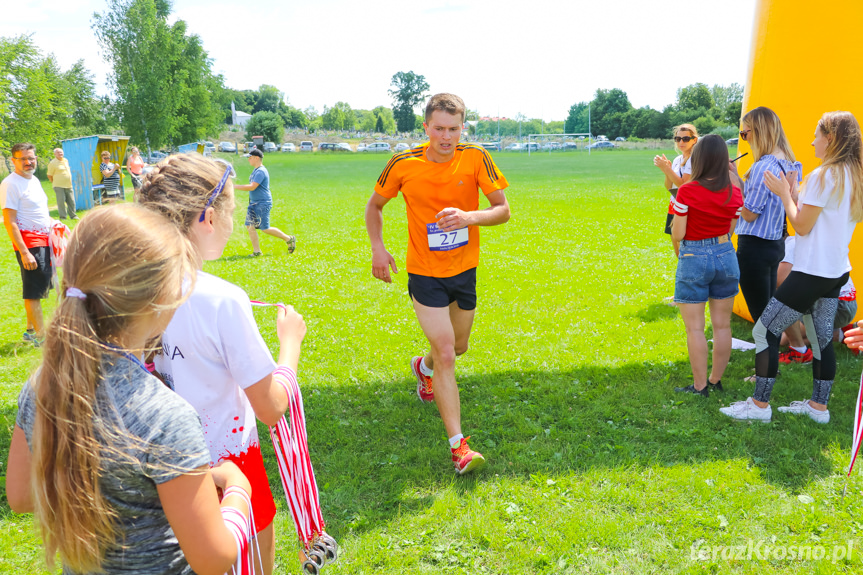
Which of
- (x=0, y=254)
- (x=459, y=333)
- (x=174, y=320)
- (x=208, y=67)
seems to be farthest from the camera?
(x=208, y=67)

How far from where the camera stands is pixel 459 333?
4.51m

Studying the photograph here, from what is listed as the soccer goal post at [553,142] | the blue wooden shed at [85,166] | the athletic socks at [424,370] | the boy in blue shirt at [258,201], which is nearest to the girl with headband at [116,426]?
the athletic socks at [424,370]

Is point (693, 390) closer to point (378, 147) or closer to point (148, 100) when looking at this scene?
point (148, 100)

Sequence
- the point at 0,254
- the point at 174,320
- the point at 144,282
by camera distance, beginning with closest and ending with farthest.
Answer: the point at 144,282, the point at 174,320, the point at 0,254

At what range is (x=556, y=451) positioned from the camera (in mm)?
4238

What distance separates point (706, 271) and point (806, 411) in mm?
1315

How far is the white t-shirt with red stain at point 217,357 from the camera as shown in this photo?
185 cm

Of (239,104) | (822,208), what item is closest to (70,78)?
(822,208)

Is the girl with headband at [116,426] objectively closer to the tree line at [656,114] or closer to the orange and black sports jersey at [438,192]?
the orange and black sports jersey at [438,192]

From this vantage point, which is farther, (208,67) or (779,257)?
(208,67)

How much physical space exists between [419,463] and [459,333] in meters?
1.01

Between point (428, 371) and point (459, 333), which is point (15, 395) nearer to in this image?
point (428, 371)

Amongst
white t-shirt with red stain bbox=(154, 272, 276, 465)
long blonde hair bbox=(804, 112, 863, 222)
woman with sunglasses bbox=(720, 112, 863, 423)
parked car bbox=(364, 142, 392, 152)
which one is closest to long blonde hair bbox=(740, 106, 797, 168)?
Answer: woman with sunglasses bbox=(720, 112, 863, 423)

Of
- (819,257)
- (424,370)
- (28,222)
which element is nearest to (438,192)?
(424,370)
